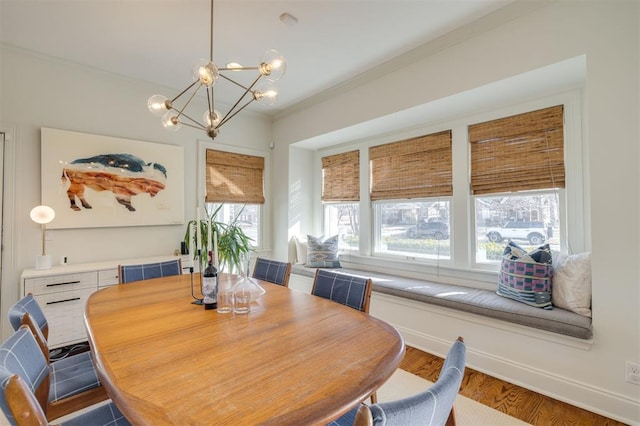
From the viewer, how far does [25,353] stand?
1.14 metres

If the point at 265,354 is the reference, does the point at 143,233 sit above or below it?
above

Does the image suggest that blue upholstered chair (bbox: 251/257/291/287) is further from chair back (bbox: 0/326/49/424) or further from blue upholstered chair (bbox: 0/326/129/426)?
chair back (bbox: 0/326/49/424)

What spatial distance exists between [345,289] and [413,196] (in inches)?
84.7

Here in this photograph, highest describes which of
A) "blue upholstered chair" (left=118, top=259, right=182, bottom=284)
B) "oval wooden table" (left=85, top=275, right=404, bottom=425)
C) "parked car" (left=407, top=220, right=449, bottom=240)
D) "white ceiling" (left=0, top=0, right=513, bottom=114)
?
"white ceiling" (left=0, top=0, right=513, bottom=114)

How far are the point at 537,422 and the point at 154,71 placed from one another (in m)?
4.61

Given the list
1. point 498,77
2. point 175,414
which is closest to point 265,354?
point 175,414


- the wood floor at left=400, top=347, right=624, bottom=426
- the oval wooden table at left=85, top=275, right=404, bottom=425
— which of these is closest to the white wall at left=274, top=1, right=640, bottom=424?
the wood floor at left=400, top=347, right=624, bottom=426

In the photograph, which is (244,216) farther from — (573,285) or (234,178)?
(573,285)

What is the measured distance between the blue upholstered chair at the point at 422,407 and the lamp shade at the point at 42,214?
3515mm

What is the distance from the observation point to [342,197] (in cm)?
461

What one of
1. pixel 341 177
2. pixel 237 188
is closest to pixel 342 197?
pixel 341 177

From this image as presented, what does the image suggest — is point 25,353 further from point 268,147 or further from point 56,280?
point 268,147

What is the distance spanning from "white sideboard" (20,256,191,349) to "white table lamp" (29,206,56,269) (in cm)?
8

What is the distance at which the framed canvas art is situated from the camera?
10.1ft
